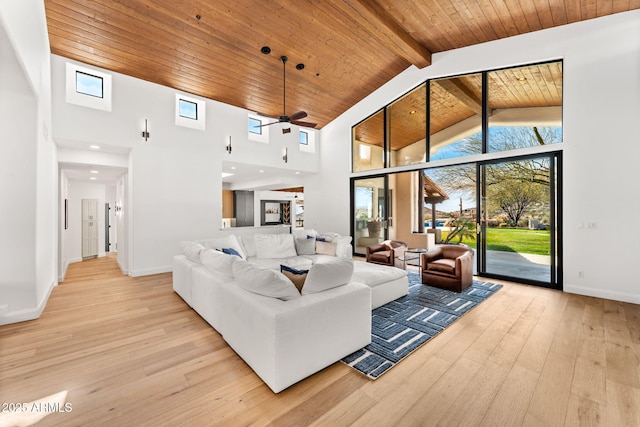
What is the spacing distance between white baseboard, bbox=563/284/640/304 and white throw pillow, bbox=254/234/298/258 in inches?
179

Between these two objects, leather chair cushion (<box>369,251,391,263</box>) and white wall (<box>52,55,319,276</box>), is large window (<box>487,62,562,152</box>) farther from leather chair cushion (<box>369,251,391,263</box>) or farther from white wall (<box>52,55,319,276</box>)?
white wall (<box>52,55,319,276</box>)

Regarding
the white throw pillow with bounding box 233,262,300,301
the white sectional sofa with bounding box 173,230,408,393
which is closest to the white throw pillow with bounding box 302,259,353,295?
the white sectional sofa with bounding box 173,230,408,393

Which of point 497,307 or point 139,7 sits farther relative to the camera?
point 139,7

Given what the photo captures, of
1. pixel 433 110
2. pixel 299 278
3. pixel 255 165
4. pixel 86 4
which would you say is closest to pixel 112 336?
pixel 299 278

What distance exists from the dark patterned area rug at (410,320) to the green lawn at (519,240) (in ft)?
2.74

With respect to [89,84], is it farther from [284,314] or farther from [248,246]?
[284,314]

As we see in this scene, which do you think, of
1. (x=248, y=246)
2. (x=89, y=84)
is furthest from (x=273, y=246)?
(x=89, y=84)

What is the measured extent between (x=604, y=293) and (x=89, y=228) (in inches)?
431

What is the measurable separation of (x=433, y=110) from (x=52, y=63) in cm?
699

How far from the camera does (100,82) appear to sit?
16.1 feet

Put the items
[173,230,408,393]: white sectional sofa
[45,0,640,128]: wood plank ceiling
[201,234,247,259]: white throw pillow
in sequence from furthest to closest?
[201,234,247,259]: white throw pillow → [45,0,640,128]: wood plank ceiling → [173,230,408,393]: white sectional sofa

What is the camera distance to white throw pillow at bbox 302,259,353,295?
230 cm

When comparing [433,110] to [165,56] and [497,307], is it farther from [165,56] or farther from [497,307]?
[165,56]

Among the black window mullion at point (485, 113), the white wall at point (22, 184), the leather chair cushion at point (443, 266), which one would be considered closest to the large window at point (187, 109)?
the white wall at point (22, 184)
